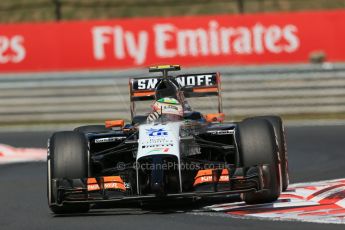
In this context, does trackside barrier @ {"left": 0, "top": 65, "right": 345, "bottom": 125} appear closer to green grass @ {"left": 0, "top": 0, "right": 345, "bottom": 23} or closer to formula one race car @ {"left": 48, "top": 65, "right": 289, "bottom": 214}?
green grass @ {"left": 0, "top": 0, "right": 345, "bottom": 23}

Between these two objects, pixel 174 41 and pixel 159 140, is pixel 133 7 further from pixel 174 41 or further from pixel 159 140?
pixel 159 140

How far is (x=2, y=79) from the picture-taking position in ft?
62.8

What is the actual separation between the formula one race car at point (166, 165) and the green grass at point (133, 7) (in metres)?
14.2

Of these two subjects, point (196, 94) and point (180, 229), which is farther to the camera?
point (196, 94)

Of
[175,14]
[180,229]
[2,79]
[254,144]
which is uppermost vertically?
[175,14]

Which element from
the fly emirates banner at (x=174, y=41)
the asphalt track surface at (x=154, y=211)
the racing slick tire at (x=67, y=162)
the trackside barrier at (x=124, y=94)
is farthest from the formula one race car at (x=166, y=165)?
the fly emirates banner at (x=174, y=41)

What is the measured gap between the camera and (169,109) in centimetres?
1048

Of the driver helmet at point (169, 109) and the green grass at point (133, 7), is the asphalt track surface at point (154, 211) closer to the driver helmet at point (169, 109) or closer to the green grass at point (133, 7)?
the driver helmet at point (169, 109)

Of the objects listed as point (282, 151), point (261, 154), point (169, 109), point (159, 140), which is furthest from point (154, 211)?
point (282, 151)

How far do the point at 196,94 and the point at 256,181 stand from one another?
2.57 m

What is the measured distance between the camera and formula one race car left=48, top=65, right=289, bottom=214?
9.16 m

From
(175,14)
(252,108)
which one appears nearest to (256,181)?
(252,108)

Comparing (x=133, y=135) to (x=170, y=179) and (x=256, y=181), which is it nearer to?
(x=170, y=179)

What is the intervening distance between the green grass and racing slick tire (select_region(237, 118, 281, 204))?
14.9m
